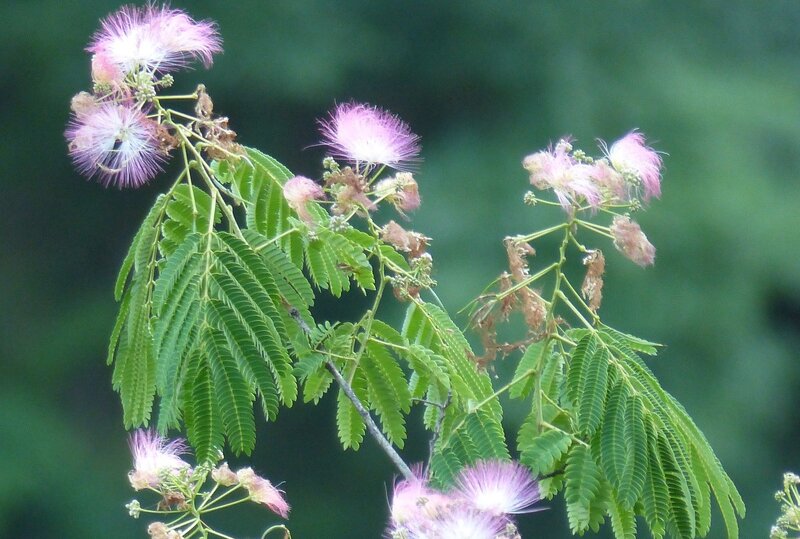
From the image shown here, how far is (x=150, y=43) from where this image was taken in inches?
59.4

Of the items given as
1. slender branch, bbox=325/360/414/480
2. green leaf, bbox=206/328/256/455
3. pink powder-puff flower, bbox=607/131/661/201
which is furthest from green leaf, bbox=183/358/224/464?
pink powder-puff flower, bbox=607/131/661/201

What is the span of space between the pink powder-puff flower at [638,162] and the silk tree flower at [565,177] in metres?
0.04

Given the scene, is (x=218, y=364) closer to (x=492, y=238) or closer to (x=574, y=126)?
(x=492, y=238)

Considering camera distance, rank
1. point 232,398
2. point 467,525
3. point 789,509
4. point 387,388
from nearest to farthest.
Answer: point 467,525 → point 789,509 → point 232,398 → point 387,388

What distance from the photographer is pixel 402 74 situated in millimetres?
7324

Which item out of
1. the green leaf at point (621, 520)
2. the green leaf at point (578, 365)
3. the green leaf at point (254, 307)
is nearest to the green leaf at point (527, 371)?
the green leaf at point (578, 365)

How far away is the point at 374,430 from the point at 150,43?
50cm

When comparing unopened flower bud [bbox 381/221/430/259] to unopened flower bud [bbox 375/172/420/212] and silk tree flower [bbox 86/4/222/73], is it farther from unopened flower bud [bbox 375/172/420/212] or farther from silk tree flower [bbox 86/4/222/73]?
silk tree flower [bbox 86/4/222/73]

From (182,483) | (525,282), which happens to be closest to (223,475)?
(182,483)

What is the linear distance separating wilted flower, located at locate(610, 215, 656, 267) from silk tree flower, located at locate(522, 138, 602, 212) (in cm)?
3

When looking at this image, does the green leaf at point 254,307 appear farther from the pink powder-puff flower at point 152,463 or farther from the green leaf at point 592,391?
the green leaf at point 592,391

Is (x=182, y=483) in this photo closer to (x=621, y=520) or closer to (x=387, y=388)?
(x=387, y=388)

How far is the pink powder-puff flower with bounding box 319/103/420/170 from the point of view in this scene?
146 cm

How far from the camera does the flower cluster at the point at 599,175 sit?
4.59ft
